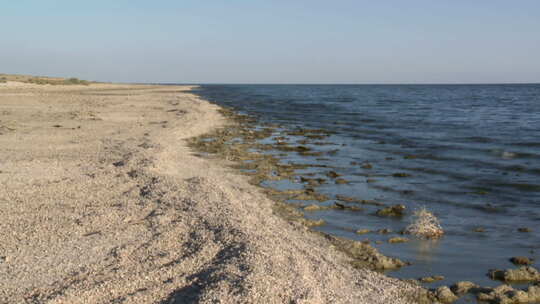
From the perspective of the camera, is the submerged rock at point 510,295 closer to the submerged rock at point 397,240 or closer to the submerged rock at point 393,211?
the submerged rock at point 397,240

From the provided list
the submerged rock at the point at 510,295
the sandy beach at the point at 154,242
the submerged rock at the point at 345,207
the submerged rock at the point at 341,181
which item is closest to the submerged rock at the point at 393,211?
the submerged rock at the point at 345,207

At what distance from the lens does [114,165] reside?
12414 mm

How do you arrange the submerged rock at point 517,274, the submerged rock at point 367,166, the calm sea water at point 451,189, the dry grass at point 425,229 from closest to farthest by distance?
the submerged rock at point 517,274
the calm sea water at point 451,189
the dry grass at point 425,229
the submerged rock at point 367,166

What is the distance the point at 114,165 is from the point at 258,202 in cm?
474

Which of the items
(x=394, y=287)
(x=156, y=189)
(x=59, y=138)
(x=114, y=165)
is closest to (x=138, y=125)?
(x=59, y=138)

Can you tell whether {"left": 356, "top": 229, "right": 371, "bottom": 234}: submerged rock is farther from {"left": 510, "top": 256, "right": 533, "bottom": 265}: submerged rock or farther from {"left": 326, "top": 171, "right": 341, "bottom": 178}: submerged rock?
{"left": 326, "top": 171, "right": 341, "bottom": 178}: submerged rock

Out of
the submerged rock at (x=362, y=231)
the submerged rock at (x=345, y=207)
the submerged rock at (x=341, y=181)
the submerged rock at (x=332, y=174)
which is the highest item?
the submerged rock at (x=332, y=174)

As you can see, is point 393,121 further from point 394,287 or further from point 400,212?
point 394,287

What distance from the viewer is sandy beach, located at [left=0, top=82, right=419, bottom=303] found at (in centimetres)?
544

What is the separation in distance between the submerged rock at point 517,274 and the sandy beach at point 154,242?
4.74 feet

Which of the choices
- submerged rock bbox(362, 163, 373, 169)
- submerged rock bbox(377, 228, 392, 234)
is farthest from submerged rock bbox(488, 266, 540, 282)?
submerged rock bbox(362, 163, 373, 169)

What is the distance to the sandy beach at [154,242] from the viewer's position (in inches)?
214

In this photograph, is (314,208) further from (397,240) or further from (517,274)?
(517,274)

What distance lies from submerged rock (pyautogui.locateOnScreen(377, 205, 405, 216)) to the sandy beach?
7.63ft
